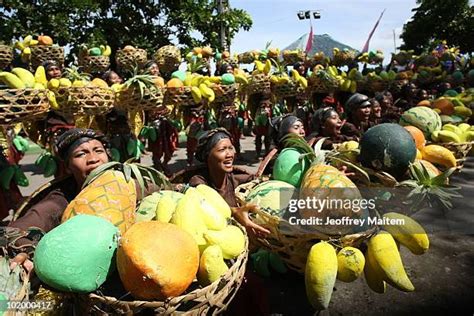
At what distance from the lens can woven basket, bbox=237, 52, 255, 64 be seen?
946 cm

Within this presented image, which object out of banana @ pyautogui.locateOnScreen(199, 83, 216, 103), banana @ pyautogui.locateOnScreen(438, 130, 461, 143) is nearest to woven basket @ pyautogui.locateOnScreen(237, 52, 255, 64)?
banana @ pyautogui.locateOnScreen(199, 83, 216, 103)

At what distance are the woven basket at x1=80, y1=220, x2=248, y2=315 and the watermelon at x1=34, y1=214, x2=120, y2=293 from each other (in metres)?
0.07

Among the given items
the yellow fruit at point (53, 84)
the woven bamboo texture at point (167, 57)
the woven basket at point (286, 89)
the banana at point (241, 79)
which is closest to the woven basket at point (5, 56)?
the woven bamboo texture at point (167, 57)

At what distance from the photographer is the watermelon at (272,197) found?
1.92m

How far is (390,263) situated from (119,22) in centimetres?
955

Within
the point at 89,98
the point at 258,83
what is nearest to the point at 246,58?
the point at 258,83

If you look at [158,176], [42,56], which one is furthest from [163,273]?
[42,56]

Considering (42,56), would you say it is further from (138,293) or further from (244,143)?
(138,293)

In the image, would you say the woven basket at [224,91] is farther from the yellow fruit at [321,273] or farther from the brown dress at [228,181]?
the yellow fruit at [321,273]

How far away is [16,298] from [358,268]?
1257 mm

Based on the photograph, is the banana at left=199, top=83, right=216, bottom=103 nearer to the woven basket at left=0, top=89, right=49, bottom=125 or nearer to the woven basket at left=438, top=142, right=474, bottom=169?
the woven basket at left=0, top=89, right=49, bottom=125

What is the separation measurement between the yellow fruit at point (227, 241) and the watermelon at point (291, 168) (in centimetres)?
73

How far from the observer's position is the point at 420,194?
1.86 m

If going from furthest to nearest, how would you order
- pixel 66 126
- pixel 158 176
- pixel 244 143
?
pixel 244 143 → pixel 66 126 → pixel 158 176
